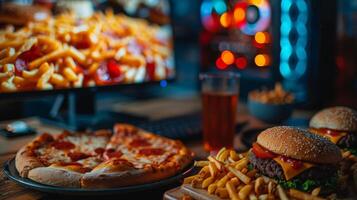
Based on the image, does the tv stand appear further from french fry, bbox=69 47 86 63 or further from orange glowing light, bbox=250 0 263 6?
orange glowing light, bbox=250 0 263 6

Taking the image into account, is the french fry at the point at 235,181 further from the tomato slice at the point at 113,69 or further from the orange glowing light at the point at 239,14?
the orange glowing light at the point at 239,14

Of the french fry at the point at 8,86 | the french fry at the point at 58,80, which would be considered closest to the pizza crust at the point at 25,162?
the french fry at the point at 8,86

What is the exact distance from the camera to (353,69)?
9.96 ft

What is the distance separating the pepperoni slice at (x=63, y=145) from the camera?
1.60 metres

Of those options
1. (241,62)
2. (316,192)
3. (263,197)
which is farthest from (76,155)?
(241,62)

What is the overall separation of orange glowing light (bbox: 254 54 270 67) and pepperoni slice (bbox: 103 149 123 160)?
154cm

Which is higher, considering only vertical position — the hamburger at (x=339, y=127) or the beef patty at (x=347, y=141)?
the hamburger at (x=339, y=127)

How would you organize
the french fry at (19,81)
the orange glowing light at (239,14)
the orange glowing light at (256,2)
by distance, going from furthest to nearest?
the orange glowing light at (239,14), the orange glowing light at (256,2), the french fry at (19,81)

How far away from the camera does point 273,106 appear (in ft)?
6.80

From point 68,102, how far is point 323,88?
1.51m

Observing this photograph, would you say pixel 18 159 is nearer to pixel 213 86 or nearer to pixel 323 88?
pixel 213 86

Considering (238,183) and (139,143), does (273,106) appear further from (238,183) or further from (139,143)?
(238,183)

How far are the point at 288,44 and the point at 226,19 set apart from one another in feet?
1.93

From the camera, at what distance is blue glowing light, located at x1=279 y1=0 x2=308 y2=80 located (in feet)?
8.54
